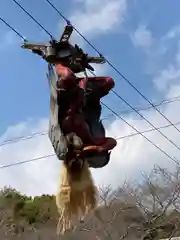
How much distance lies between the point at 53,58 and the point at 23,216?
56.3 ft

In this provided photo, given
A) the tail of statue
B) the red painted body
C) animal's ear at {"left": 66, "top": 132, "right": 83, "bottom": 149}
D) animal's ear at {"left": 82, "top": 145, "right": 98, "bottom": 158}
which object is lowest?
the tail of statue

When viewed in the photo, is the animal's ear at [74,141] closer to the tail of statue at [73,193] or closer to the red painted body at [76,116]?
the red painted body at [76,116]

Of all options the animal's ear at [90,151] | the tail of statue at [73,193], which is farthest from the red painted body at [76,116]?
the tail of statue at [73,193]

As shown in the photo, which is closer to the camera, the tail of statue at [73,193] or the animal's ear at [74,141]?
the animal's ear at [74,141]

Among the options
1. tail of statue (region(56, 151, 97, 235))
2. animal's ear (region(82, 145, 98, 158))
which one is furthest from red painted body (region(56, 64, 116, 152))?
tail of statue (region(56, 151, 97, 235))

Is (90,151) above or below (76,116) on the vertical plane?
below

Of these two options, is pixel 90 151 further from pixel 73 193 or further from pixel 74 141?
pixel 73 193

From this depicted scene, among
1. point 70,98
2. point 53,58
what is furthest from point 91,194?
point 53,58

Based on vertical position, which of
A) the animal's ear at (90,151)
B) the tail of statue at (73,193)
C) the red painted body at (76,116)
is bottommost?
the tail of statue at (73,193)

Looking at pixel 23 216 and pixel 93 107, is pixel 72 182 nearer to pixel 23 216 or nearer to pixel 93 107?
pixel 93 107

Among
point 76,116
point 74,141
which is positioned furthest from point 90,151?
point 76,116

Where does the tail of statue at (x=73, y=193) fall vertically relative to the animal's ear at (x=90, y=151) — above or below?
below

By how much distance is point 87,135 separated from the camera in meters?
3.29

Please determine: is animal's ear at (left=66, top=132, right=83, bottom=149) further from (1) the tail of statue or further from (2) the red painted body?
(1) the tail of statue
